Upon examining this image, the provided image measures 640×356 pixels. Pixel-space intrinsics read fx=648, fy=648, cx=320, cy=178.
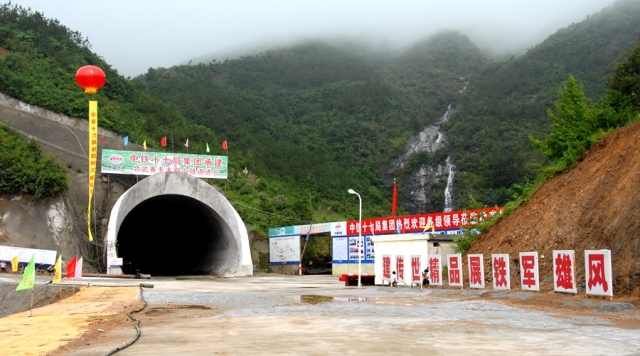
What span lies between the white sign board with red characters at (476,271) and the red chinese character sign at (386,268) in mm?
5049

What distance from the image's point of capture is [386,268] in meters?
24.4

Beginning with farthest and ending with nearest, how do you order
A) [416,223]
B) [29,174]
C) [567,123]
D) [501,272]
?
1. [29,174]
2. [416,223]
3. [567,123]
4. [501,272]

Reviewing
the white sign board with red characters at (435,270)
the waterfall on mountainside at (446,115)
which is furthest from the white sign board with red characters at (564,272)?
the waterfall on mountainside at (446,115)

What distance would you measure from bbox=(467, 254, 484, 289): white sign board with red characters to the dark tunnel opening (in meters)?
19.3

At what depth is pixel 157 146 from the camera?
173 ft

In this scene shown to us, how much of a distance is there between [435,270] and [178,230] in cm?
2720

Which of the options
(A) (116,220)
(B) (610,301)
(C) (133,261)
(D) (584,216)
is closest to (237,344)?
(B) (610,301)

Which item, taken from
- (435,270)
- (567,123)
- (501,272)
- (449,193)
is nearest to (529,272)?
(501,272)

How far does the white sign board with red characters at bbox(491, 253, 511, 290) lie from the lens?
17.6 metres

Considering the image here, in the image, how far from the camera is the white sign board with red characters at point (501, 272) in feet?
57.6

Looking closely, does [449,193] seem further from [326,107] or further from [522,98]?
[326,107]

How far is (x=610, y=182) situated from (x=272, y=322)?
10.6 meters

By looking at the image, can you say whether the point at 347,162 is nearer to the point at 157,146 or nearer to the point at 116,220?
the point at 157,146

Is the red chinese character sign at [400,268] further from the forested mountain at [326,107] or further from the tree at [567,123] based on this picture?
the forested mountain at [326,107]
